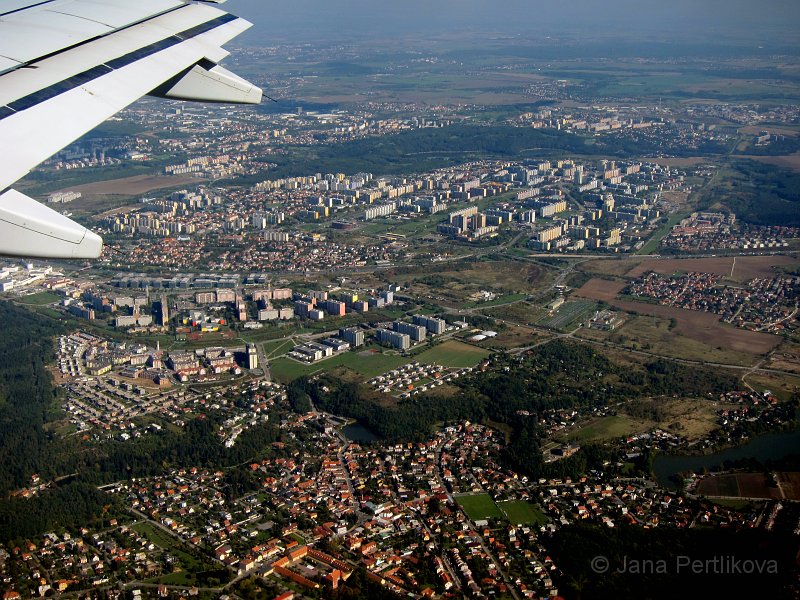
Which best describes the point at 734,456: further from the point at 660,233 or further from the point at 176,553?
the point at 660,233

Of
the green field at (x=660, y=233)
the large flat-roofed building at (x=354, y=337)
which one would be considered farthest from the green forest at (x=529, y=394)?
the green field at (x=660, y=233)

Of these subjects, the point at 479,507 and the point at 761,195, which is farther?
the point at 761,195

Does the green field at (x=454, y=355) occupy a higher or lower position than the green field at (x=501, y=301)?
lower

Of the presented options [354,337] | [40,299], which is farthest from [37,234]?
[40,299]

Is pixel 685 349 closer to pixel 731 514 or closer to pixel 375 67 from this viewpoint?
pixel 731 514

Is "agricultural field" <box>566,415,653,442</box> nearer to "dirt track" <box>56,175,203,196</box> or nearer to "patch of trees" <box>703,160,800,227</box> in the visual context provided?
"patch of trees" <box>703,160,800,227</box>

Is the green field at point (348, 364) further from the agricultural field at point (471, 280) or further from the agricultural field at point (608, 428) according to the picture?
the agricultural field at point (608, 428)
